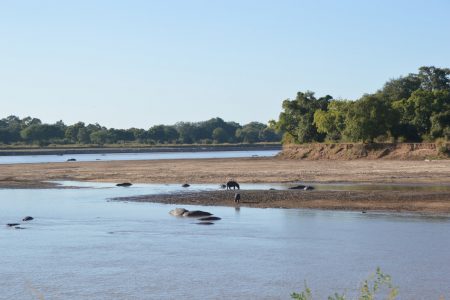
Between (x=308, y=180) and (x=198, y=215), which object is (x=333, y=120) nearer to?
(x=308, y=180)

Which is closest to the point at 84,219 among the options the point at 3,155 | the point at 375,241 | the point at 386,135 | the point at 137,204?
the point at 137,204

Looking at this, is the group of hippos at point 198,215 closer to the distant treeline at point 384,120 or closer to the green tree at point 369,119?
the distant treeline at point 384,120

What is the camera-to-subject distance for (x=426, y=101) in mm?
81375

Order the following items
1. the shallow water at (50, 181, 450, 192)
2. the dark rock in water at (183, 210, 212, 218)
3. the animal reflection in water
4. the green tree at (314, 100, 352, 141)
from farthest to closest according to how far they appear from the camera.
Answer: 1. the green tree at (314, 100, 352, 141)
2. the animal reflection in water
3. the shallow water at (50, 181, 450, 192)
4. the dark rock in water at (183, 210, 212, 218)

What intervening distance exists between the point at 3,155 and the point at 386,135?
100m

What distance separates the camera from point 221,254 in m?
23.4

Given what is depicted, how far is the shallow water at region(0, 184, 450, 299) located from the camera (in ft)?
61.8

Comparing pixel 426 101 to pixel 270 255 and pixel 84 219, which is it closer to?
pixel 84 219

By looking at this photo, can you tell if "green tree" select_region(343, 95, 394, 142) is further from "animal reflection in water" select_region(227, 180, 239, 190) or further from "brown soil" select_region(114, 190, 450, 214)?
"brown soil" select_region(114, 190, 450, 214)

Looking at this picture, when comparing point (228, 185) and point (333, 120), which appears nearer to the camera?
point (228, 185)

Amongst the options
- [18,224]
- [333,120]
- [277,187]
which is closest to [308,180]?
[277,187]

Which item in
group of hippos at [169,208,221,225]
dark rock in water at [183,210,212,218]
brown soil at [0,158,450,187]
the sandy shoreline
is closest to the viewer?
group of hippos at [169,208,221,225]

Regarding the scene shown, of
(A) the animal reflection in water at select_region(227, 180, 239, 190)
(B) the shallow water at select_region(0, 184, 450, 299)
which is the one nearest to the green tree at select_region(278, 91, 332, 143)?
(A) the animal reflection in water at select_region(227, 180, 239, 190)

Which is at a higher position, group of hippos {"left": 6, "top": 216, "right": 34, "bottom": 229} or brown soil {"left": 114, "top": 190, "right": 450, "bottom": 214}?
brown soil {"left": 114, "top": 190, "right": 450, "bottom": 214}
